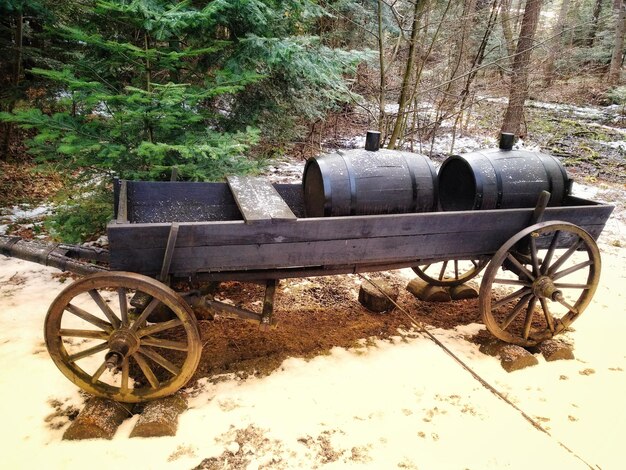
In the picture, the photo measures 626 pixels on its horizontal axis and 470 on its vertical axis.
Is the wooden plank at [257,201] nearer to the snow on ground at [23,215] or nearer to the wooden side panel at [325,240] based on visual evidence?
the wooden side panel at [325,240]

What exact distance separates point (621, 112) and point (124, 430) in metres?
16.9

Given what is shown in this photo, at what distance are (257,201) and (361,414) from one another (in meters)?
1.61

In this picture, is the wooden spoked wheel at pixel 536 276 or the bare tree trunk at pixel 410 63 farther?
the bare tree trunk at pixel 410 63

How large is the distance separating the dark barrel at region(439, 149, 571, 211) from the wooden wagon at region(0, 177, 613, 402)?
26 cm

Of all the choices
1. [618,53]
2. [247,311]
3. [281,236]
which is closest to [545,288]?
[281,236]

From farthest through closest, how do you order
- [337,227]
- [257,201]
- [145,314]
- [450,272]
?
[450,272]
[257,201]
[337,227]
[145,314]

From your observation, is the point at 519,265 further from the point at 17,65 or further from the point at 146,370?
the point at 17,65

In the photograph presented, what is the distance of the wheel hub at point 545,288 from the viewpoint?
3057 millimetres

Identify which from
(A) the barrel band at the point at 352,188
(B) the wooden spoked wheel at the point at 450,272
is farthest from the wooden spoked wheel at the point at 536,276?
(A) the barrel band at the point at 352,188

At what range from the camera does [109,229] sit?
2.08 meters

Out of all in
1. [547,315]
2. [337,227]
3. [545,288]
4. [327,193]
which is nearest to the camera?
[337,227]

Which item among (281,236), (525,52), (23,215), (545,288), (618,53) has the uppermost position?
(618,53)

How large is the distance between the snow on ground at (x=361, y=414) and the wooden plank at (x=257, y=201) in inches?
49.0

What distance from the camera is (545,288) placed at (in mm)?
3066
